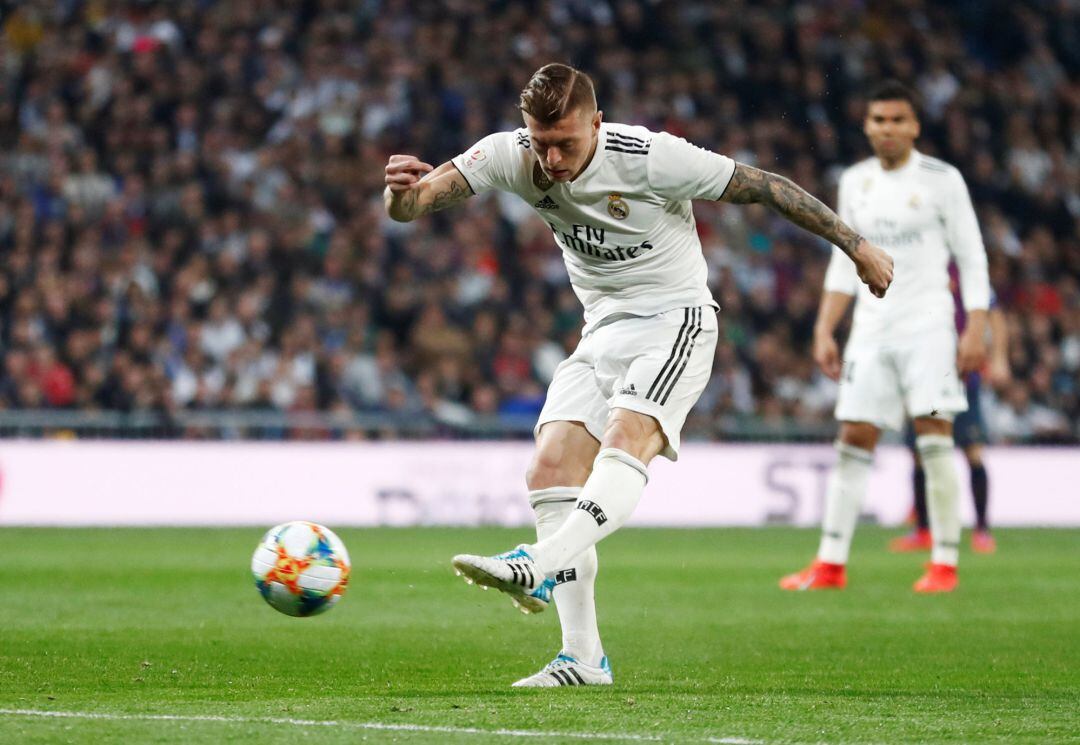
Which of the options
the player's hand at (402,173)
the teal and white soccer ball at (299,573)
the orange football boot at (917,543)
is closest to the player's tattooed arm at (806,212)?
the player's hand at (402,173)

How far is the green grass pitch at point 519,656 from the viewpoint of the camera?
462 centimetres

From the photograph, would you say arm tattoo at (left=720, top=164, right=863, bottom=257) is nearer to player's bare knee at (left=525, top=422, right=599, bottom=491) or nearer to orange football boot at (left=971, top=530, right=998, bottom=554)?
player's bare knee at (left=525, top=422, right=599, bottom=491)

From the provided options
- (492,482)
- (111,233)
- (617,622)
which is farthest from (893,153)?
(111,233)

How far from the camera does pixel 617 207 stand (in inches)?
226

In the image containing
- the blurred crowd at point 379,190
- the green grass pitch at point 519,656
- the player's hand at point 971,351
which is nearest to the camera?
the green grass pitch at point 519,656

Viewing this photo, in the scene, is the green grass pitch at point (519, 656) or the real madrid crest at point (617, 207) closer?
the green grass pitch at point (519, 656)

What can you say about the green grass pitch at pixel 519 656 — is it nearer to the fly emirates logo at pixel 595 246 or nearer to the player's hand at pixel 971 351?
the player's hand at pixel 971 351

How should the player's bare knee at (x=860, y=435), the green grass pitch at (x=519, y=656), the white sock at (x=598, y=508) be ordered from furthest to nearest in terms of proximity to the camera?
1. the player's bare knee at (x=860, y=435)
2. the white sock at (x=598, y=508)
3. the green grass pitch at (x=519, y=656)


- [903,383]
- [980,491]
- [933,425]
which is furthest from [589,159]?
[980,491]

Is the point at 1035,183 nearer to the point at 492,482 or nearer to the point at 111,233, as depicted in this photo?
the point at 492,482

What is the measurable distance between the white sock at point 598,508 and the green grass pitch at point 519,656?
453 millimetres

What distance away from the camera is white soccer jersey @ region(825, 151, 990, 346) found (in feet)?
30.7

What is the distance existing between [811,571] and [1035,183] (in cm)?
1291

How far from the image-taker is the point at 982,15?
23062 millimetres
